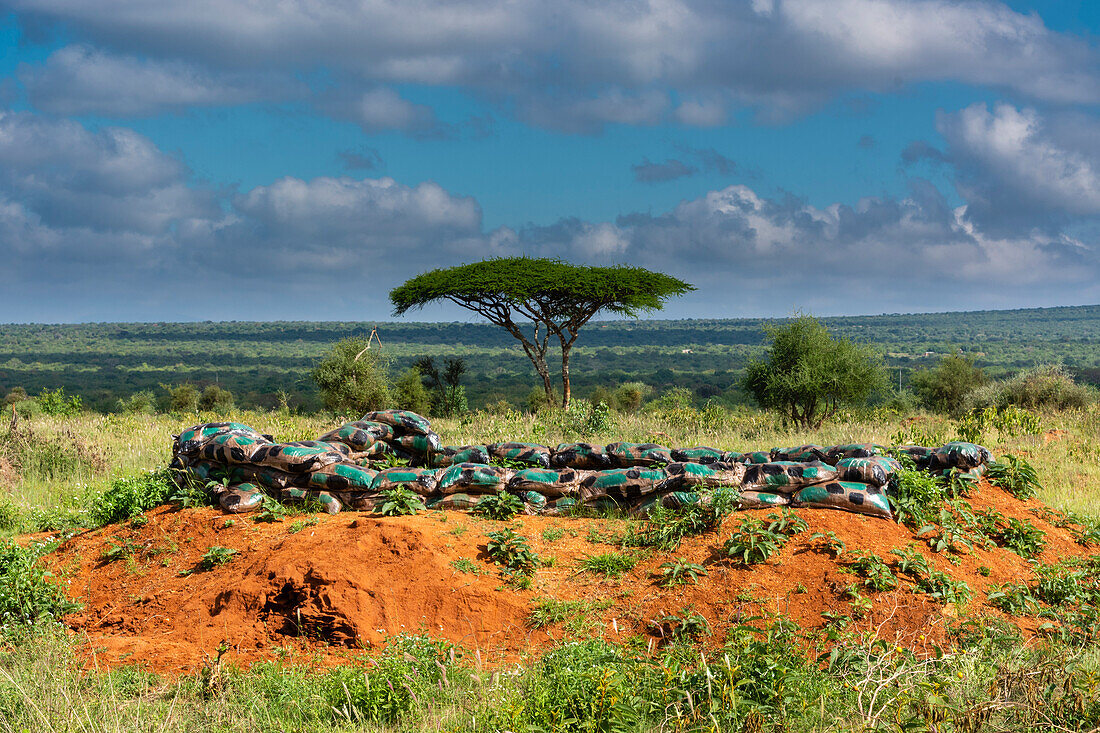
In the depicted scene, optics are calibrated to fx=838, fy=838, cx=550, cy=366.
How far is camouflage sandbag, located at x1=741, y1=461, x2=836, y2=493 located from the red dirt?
33 centimetres

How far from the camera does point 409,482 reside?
8109 millimetres

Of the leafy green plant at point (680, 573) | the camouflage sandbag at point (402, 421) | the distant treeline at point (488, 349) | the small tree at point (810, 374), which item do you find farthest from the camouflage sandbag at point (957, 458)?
the distant treeline at point (488, 349)

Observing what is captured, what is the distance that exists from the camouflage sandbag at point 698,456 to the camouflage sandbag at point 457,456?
202cm

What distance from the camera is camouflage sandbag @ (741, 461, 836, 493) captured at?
24.3 feet

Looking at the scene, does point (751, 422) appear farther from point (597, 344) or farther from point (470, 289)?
point (597, 344)

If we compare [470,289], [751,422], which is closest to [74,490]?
[751,422]

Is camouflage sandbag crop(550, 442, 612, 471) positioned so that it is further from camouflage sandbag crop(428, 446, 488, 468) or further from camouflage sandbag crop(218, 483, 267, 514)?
camouflage sandbag crop(218, 483, 267, 514)

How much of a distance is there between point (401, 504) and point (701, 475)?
2.73 meters

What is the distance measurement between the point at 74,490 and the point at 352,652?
7.27 meters

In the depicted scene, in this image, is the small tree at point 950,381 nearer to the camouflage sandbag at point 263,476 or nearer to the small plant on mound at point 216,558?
the camouflage sandbag at point 263,476

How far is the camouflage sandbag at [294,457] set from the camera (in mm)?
8102

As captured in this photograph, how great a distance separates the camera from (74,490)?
1104cm

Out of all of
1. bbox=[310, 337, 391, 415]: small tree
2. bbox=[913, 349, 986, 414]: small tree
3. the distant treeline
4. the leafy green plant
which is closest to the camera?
the leafy green plant

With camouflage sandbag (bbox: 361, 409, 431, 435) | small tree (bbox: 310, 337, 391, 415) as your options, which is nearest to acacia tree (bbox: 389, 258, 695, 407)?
small tree (bbox: 310, 337, 391, 415)
